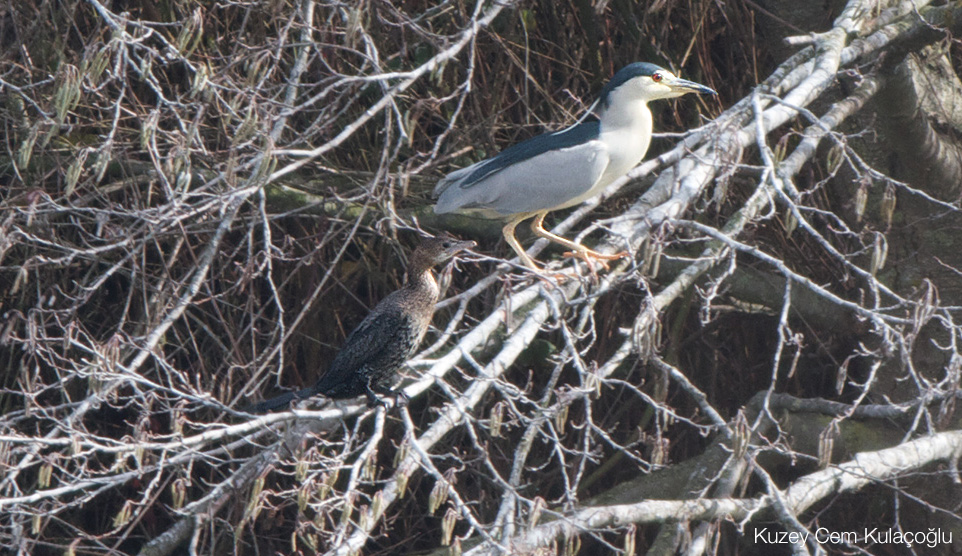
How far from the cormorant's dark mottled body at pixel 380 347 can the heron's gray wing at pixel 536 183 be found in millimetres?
346

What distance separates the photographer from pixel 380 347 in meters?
2.89

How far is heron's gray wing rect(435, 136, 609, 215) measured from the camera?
130 inches

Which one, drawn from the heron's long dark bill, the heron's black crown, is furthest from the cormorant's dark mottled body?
the heron's long dark bill

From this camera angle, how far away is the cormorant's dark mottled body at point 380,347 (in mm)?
2885

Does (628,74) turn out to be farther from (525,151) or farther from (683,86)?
(525,151)

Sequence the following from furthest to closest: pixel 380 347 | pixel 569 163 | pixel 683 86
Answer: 1. pixel 683 86
2. pixel 569 163
3. pixel 380 347

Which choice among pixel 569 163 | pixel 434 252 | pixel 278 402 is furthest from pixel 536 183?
pixel 278 402

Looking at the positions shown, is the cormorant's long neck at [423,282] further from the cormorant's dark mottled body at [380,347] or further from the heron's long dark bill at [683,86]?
the heron's long dark bill at [683,86]

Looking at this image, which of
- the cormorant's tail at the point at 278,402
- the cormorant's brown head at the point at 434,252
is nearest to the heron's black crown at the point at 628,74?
the cormorant's brown head at the point at 434,252

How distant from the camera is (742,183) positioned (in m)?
4.20

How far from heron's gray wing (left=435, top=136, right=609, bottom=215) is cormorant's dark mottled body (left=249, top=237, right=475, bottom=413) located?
0.35 m

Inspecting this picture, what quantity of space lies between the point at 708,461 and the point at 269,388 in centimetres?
199

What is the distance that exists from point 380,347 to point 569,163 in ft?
3.02

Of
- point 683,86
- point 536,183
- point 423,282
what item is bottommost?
point 423,282
